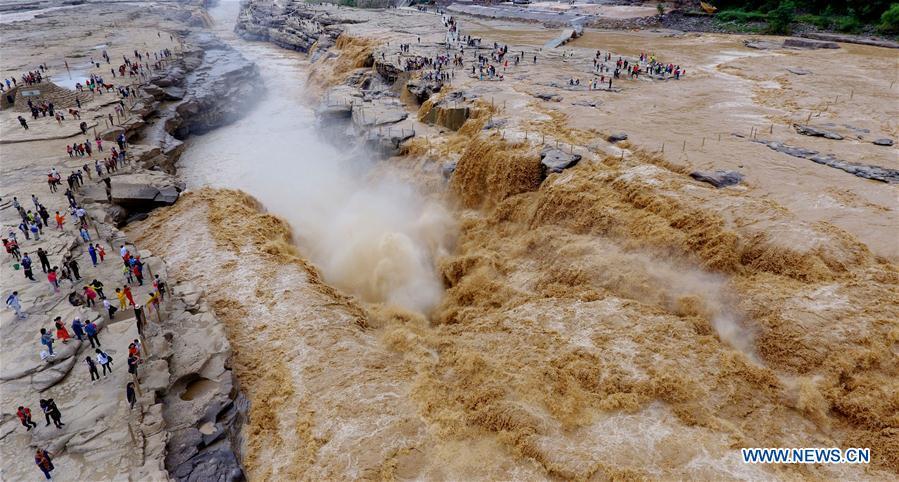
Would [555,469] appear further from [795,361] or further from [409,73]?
[409,73]

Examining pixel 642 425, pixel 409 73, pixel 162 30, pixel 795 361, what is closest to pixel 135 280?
pixel 642 425

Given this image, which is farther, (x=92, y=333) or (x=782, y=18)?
(x=782, y=18)

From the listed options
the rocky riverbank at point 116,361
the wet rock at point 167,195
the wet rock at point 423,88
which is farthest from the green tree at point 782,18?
the rocky riverbank at point 116,361

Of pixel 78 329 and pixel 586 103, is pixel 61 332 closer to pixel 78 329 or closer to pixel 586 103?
pixel 78 329

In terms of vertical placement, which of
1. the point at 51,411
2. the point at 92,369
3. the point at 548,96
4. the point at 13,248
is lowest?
the point at 51,411

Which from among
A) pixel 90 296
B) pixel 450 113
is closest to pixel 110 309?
pixel 90 296

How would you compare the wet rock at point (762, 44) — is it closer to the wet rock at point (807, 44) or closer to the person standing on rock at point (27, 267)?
the wet rock at point (807, 44)

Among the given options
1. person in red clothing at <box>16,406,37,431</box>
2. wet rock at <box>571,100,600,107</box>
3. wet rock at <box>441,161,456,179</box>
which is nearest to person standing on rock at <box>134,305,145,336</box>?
person in red clothing at <box>16,406,37,431</box>
